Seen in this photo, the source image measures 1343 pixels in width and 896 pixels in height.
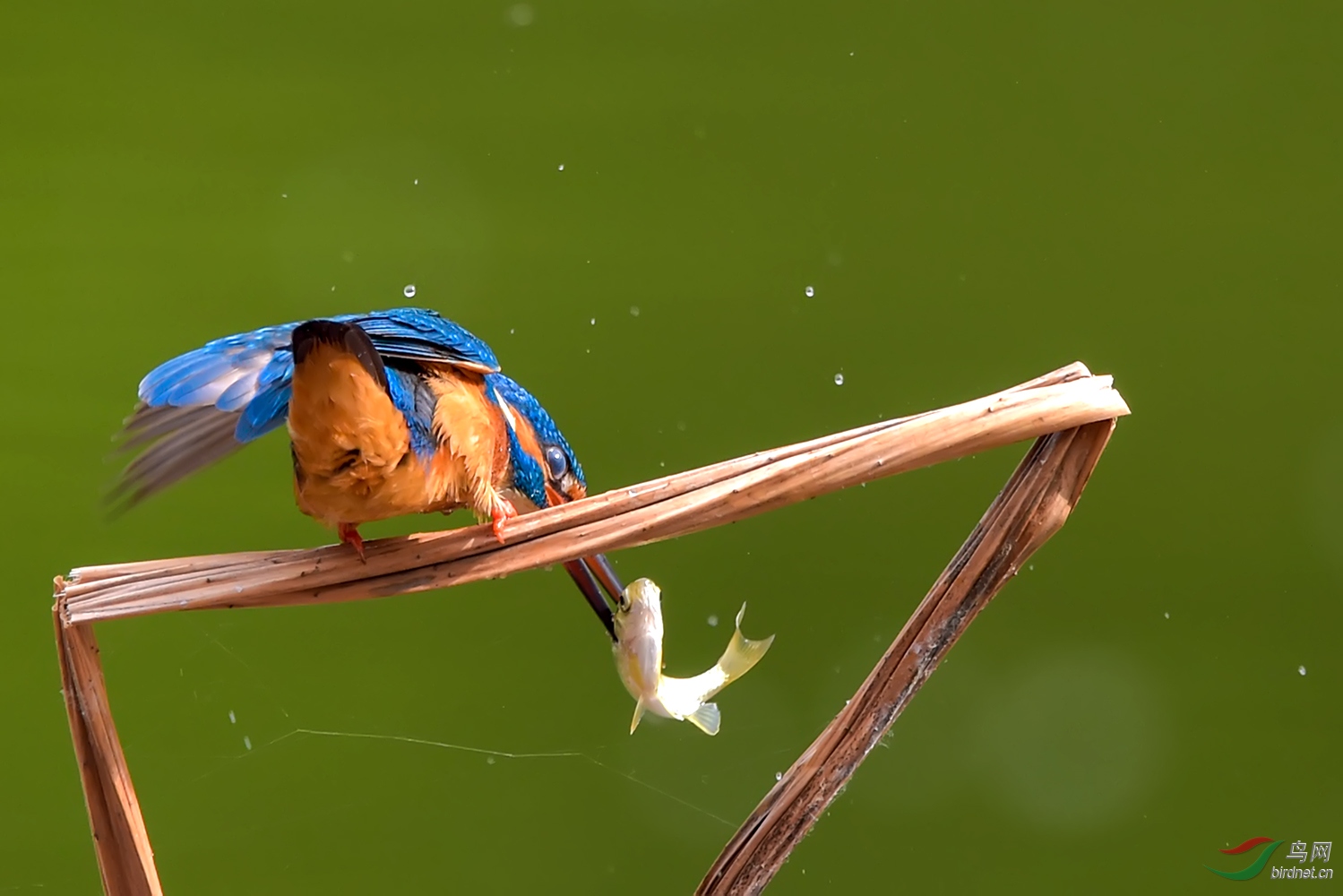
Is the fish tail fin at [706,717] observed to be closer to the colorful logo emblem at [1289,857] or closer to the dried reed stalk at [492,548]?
the dried reed stalk at [492,548]

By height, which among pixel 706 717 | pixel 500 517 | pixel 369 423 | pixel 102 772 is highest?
pixel 369 423

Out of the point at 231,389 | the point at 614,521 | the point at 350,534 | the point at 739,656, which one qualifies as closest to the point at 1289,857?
the point at 739,656

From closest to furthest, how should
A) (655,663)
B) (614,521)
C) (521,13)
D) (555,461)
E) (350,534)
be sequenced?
(614,521) < (350,534) < (655,663) < (555,461) < (521,13)

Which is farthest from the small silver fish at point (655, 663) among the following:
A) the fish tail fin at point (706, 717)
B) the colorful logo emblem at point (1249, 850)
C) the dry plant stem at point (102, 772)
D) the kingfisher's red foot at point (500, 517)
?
the colorful logo emblem at point (1249, 850)

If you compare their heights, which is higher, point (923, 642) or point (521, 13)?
point (521, 13)

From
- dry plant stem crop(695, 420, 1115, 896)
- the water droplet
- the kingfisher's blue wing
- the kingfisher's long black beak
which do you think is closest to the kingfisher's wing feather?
the kingfisher's blue wing

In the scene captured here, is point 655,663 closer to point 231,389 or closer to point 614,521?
point 614,521

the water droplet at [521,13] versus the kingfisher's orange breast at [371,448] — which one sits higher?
the water droplet at [521,13]

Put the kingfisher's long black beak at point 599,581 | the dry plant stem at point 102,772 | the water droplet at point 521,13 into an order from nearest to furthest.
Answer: the dry plant stem at point 102,772 < the kingfisher's long black beak at point 599,581 < the water droplet at point 521,13
